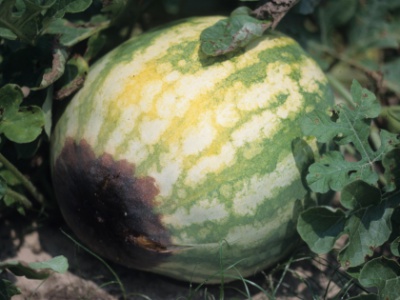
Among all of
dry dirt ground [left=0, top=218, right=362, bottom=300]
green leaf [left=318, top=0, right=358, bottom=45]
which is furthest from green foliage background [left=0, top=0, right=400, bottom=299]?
green leaf [left=318, top=0, right=358, bottom=45]

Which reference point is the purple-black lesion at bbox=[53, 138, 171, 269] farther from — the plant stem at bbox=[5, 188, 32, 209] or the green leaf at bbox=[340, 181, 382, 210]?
the green leaf at bbox=[340, 181, 382, 210]

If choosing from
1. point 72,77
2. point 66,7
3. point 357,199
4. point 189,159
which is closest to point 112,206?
point 189,159

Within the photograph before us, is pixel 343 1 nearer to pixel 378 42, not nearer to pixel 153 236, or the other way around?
pixel 378 42

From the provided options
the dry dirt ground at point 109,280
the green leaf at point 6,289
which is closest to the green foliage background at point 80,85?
the green leaf at point 6,289

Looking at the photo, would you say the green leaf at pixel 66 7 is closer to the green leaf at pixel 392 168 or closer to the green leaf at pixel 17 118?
the green leaf at pixel 17 118

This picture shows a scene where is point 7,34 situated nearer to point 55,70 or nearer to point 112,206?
point 55,70
